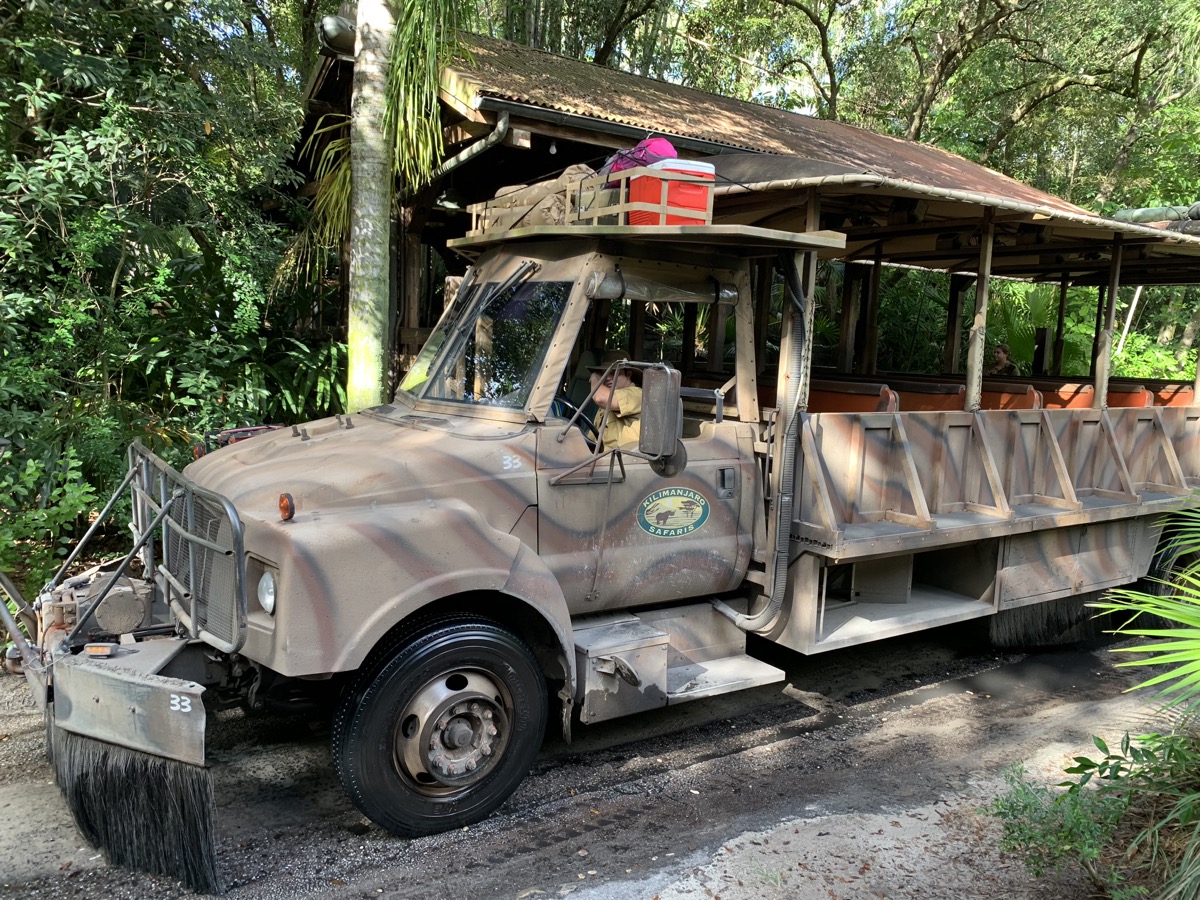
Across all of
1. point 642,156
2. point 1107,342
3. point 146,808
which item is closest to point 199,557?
point 146,808

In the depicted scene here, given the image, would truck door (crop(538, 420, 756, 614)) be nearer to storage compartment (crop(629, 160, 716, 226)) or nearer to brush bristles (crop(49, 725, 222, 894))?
storage compartment (crop(629, 160, 716, 226))

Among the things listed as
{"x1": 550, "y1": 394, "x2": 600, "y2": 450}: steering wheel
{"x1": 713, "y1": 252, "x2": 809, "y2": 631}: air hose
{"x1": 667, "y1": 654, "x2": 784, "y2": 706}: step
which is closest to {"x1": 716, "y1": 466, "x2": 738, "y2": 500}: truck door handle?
{"x1": 713, "y1": 252, "x2": 809, "y2": 631}: air hose

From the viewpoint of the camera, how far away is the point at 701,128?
29.6 ft

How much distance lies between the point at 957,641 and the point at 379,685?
195 inches

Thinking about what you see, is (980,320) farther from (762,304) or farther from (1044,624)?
(1044,624)

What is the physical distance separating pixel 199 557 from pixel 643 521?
6.68 ft

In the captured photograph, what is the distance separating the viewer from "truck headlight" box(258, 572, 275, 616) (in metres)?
3.42

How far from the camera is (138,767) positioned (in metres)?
3.23

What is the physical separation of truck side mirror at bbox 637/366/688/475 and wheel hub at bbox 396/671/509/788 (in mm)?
1248

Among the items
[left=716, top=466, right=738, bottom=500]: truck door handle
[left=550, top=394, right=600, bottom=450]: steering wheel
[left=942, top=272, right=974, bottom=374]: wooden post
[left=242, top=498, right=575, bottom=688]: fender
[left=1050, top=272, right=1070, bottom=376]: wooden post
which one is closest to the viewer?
[left=242, top=498, right=575, bottom=688]: fender

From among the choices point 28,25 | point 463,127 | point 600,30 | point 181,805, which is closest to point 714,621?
point 181,805

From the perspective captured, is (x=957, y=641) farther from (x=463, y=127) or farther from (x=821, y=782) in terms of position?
(x=463, y=127)

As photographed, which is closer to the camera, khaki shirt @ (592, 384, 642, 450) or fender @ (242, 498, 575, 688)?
fender @ (242, 498, 575, 688)

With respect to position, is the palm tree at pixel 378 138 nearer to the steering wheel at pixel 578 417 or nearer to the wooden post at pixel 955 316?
the steering wheel at pixel 578 417
